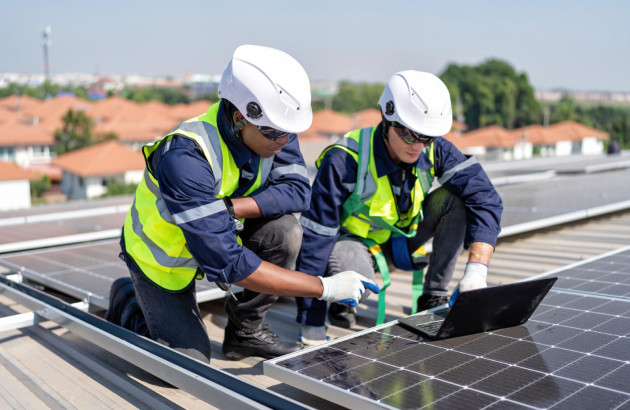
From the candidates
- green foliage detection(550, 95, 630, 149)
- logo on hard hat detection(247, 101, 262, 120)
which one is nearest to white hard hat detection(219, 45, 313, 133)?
logo on hard hat detection(247, 101, 262, 120)

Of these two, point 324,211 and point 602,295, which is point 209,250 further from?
point 602,295

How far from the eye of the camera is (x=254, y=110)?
3170 mm

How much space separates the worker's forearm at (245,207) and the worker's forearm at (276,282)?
0.43 meters

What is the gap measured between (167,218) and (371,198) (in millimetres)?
1402

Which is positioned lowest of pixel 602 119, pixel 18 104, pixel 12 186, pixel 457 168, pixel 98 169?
pixel 12 186

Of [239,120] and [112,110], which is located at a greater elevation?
[239,120]

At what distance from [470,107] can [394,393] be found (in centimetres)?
9408

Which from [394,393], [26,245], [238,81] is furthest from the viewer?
[26,245]

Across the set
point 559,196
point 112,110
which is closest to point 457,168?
point 559,196

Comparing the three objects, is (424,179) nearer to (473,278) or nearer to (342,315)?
(473,278)

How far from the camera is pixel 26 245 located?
19.6ft

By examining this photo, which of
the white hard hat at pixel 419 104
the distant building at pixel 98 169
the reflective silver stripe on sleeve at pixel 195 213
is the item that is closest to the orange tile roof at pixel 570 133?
the distant building at pixel 98 169

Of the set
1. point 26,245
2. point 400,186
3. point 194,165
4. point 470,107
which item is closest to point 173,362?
point 194,165

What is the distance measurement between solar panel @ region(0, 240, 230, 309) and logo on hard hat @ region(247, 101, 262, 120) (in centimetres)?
136
